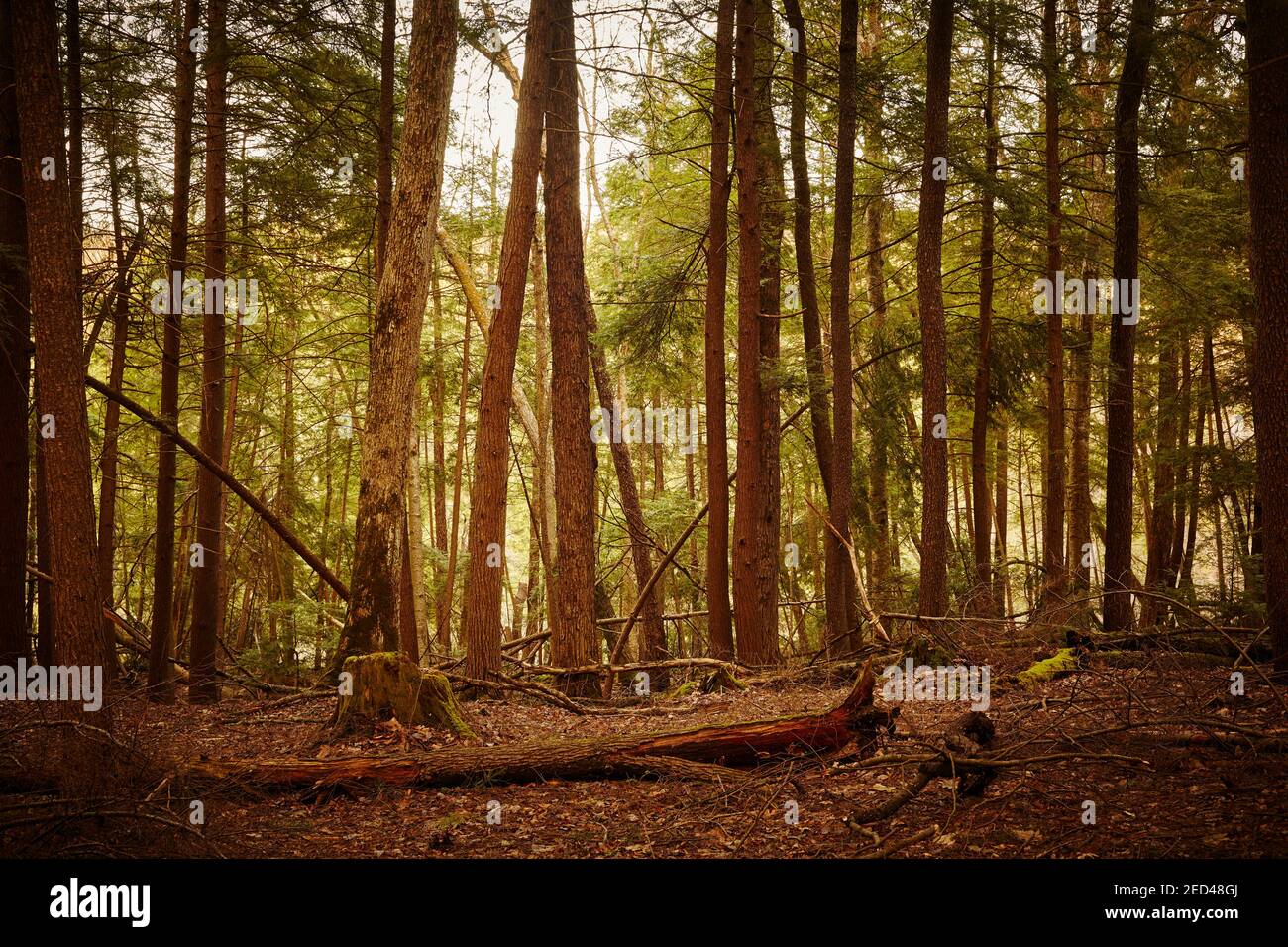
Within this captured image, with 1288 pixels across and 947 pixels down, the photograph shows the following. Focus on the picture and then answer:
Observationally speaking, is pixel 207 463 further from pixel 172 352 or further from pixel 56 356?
pixel 56 356

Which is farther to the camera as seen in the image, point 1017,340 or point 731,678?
point 1017,340

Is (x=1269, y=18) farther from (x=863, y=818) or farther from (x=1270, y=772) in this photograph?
(x=863, y=818)

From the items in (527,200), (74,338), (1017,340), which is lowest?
(74,338)

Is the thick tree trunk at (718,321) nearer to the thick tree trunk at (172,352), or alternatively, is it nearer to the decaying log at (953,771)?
the decaying log at (953,771)

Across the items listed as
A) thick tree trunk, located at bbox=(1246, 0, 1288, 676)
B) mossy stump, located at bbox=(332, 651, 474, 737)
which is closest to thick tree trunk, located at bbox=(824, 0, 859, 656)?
thick tree trunk, located at bbox=(1246, 0, 1288, 676)

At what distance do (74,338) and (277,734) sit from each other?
14.6 ft

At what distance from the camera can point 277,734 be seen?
8305 millimetres

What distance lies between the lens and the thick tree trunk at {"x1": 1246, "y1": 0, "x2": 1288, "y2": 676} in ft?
22.4

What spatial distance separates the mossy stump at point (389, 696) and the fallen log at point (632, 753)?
0.90 m

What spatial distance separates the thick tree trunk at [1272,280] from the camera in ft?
22.4

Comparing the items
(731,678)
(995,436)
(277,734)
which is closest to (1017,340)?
(995,436)

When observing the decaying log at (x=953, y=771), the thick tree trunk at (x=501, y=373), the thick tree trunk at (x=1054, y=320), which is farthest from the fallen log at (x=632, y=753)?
the thick tree trunk at (x=1054, y=320)

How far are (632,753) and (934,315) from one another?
7538 millimetres

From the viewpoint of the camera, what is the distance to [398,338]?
8117 mm
